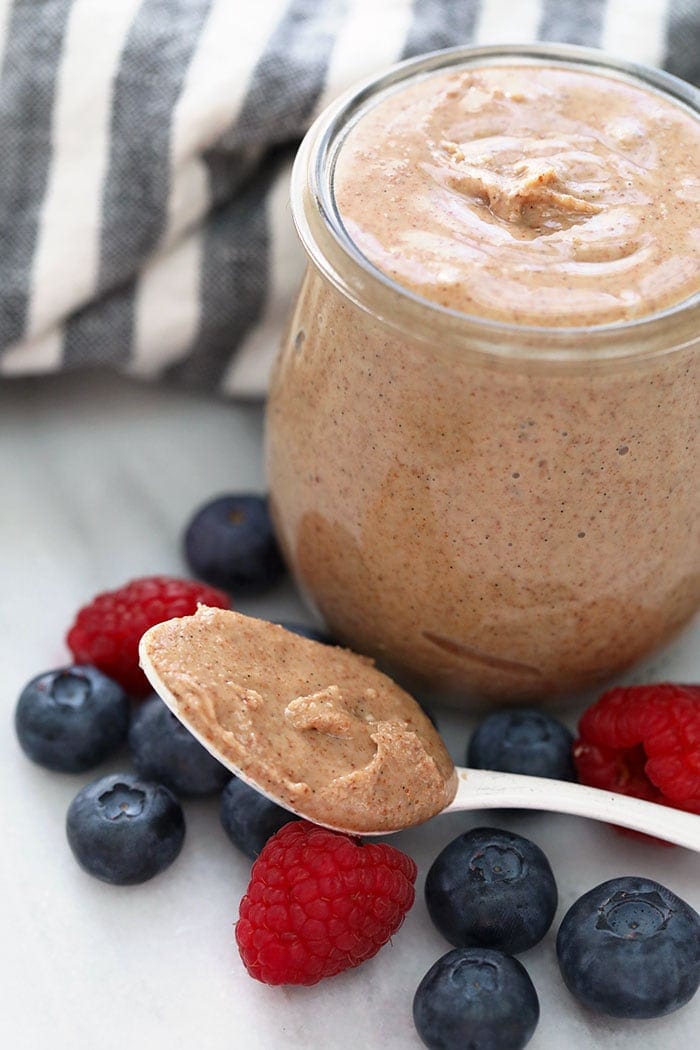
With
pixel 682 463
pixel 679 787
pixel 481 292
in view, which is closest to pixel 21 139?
pixel 481 292

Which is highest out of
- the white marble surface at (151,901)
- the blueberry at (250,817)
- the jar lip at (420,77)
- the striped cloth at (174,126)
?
the jar lip at (420,77)

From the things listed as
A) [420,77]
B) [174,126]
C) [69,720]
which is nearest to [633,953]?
[69,720]

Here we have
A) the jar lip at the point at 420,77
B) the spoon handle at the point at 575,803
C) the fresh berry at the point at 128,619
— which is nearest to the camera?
the jar lip at the point at 420,77

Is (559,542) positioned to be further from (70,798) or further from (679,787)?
(70,798)

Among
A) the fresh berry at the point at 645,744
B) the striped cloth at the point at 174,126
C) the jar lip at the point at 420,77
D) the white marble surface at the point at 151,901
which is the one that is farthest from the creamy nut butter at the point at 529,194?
the white marble surface at the point at 151,901

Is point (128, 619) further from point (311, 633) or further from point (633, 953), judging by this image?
point (633, 953)

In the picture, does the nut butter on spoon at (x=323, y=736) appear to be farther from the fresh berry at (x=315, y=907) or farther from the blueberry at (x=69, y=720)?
the blueberry at (x=69, y=720)

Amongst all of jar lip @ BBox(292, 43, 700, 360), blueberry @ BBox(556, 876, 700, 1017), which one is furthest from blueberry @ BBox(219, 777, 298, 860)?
jar lip @ BBox(292, 43, 700, 360)

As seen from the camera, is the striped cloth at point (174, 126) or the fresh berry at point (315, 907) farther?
the striped cloth at point (174, 126)
